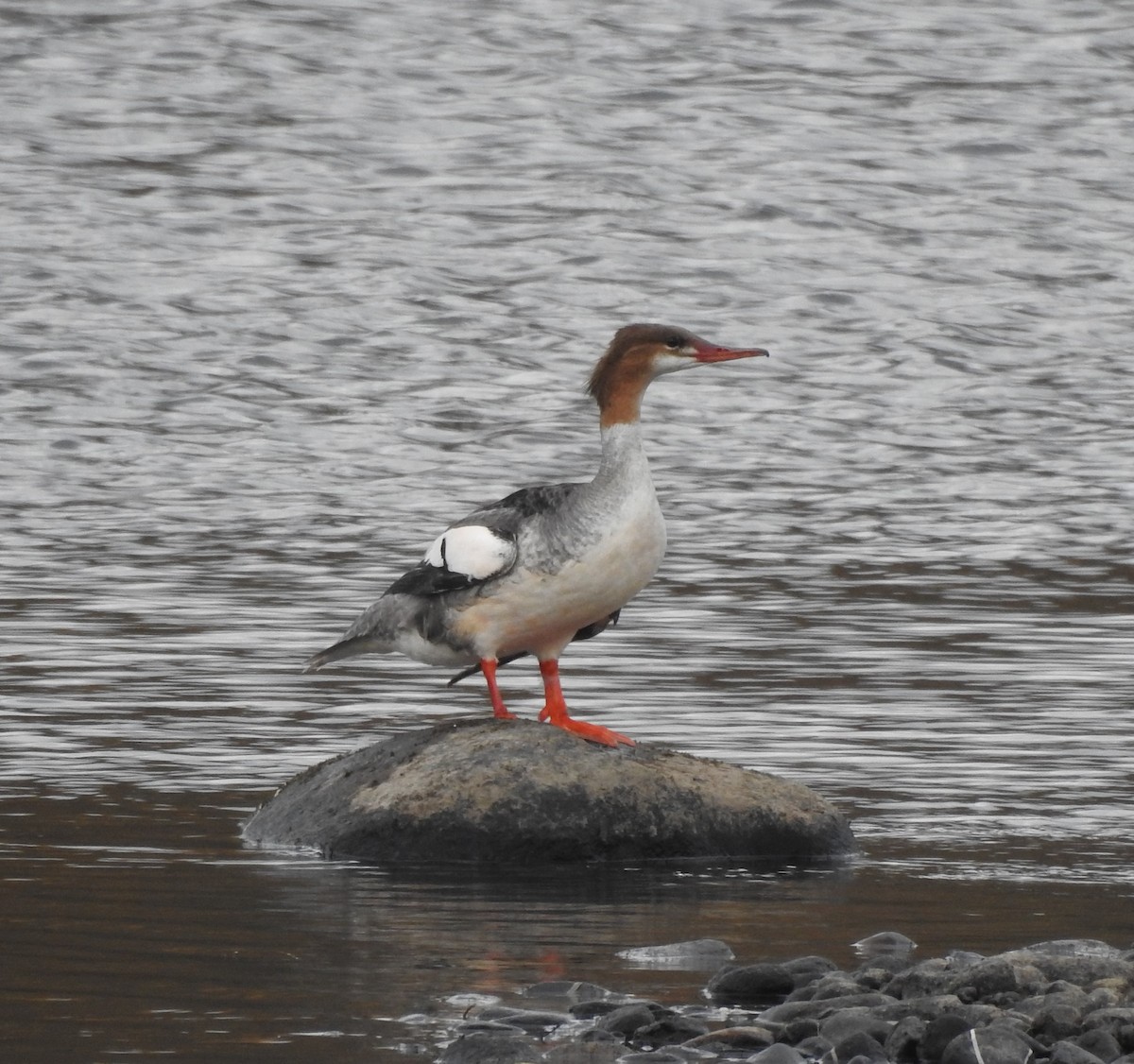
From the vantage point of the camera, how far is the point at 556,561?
12.0 metres

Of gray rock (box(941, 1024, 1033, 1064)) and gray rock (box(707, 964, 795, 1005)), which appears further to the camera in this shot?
gray rock (box(707, 964, 795, 1005))

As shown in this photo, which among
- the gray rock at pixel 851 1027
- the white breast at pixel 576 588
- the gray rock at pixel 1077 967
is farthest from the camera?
the white breast at pixel 576 588

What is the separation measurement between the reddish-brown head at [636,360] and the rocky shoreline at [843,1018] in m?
3.56

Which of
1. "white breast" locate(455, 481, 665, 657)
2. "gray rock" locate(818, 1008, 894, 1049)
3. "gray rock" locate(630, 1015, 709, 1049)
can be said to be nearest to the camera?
"gray rock" locate(818, 1008, 894, 1049)

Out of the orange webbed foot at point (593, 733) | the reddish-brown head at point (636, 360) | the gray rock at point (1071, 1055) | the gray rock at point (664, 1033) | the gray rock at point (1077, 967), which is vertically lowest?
the orange webbed foot at point (593, 733)

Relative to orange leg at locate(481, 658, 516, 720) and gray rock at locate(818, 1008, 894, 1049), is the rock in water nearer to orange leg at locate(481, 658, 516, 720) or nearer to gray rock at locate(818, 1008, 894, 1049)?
orange leg at locate(481, 658, 516, 720)

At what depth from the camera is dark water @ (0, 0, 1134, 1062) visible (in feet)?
36.0

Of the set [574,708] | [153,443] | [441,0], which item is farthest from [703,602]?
[441,0]

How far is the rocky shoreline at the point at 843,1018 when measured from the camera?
336 inches

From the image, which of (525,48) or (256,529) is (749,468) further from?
(525,48)

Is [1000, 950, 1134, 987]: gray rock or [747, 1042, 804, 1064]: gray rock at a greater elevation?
[747, 1042, 804, 1064]: gray rock

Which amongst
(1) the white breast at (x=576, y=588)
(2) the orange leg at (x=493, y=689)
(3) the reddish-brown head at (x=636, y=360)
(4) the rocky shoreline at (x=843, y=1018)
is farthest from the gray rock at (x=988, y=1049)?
(3) the reddish-brown head at (x=636, y=360)

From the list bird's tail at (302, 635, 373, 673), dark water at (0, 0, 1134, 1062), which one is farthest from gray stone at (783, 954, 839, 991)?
bird's tail at (302, 635, 373, 673)

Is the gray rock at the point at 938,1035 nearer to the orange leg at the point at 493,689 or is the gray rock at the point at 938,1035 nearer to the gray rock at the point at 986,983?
the gray rock at the point at 986,983
